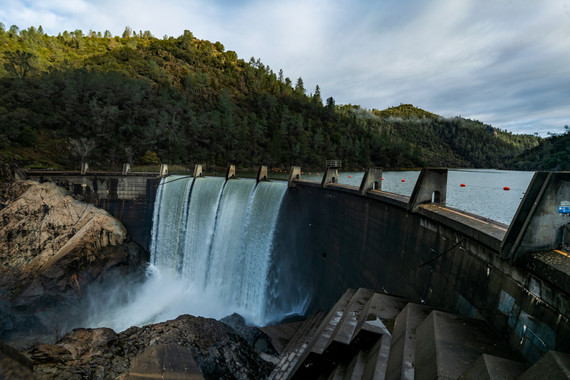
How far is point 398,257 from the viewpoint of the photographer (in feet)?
30.6

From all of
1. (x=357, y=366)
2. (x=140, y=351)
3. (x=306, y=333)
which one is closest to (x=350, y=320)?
(x=357, y=366)

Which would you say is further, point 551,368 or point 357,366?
point 357,366

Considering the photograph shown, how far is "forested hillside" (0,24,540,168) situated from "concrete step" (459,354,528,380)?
1336 inches

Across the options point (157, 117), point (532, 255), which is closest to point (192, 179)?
point (532, 255)

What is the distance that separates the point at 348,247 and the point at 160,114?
51.4 meters

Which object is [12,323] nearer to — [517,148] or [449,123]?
[517,148]

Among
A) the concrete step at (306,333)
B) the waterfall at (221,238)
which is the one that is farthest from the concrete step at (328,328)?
the waterfall at (221,238)

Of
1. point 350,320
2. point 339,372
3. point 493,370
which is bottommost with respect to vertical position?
point 339,372

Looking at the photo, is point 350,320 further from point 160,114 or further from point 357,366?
point 160,114

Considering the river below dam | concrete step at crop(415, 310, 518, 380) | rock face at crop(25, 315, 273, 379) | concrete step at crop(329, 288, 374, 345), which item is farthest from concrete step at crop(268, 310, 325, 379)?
concrete step at crop(415, 310, 518, 380)

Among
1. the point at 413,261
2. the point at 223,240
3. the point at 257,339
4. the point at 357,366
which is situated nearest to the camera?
the point at 357,366

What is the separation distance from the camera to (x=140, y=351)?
7480 millimetres

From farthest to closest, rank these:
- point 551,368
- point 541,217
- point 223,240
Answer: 1. point 223,240
2. point 541,217
3. point 551,368

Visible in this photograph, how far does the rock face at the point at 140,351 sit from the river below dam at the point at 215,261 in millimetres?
6210
